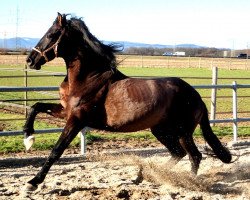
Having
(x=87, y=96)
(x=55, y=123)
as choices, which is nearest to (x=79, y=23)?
(x=87, y=96)

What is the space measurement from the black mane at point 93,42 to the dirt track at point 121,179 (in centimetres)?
150

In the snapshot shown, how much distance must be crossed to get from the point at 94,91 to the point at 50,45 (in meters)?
0.79

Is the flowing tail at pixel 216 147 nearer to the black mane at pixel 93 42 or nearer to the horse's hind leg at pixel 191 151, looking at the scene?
the horse's hind leg at pixel 191 151

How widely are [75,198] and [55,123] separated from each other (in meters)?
6.26

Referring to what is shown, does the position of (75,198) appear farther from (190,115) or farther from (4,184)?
(190,115)

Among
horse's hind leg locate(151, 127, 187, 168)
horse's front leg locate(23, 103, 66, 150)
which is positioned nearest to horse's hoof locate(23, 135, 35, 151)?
horse's front leg locate(23, 103, 66, 150)

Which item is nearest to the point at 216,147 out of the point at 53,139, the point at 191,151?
the point at 191,151

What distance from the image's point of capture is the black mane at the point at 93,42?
18.9 ft

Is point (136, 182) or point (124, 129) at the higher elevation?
point (124, 129)

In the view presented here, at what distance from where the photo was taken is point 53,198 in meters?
4.86

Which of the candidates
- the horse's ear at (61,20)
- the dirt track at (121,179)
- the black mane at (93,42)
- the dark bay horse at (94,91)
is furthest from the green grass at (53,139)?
the horse's ear at (61,20)

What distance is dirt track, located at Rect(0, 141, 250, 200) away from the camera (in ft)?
16.7

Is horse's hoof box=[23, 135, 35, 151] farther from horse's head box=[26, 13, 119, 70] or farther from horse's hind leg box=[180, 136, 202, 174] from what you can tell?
horse's hind leg box=[180, 136, 202, 174]

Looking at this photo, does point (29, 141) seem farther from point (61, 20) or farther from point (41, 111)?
point (61, 20)
